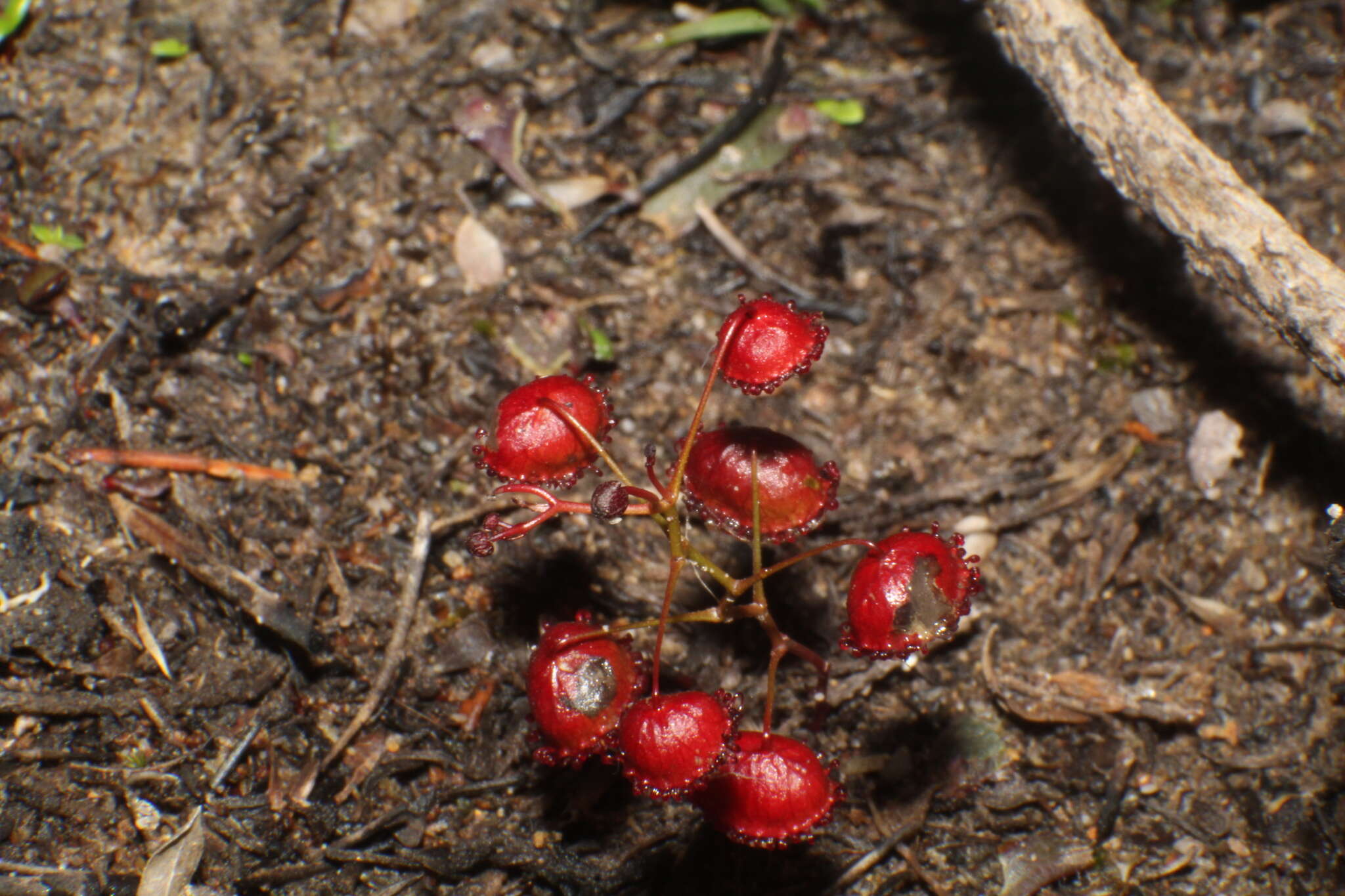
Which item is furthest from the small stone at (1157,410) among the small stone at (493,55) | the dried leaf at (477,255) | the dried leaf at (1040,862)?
the small stone at (493,55)

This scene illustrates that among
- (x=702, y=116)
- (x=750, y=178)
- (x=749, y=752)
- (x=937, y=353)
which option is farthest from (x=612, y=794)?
(x=702, y=116)

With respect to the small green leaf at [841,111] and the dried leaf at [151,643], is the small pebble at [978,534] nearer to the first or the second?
the small green leaf at [841,111]

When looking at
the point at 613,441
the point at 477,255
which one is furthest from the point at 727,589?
the point at 477,255

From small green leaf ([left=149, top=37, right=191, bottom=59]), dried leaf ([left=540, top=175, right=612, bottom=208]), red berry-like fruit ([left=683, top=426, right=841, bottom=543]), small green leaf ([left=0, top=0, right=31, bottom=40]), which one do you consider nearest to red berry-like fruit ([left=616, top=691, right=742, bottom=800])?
red berry-like fruit ([left=683, top=426, right=841, bottom=543])

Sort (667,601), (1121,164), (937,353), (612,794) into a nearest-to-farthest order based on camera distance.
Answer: (667,601) → (612,794) → (1121,164) → (937,353)

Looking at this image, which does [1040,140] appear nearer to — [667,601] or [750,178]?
[750,178]

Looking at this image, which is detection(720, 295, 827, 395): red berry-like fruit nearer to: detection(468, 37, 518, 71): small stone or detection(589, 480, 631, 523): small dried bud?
detection(589, 480, 631, 523): small dried bud

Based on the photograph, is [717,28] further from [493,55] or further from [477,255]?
[477,255]
